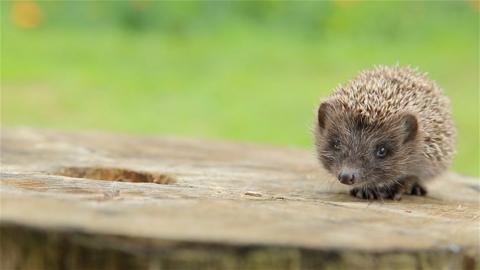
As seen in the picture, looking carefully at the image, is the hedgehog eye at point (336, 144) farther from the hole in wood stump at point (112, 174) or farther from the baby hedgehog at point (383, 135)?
the hole in wood stump at point (112, 174)

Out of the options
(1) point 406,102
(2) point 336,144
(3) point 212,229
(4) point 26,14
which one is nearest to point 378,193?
(2) point 336,144

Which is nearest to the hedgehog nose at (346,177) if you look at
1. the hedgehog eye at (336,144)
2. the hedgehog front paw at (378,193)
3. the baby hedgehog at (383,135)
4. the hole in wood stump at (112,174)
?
the baby hedgehog at (383,135)

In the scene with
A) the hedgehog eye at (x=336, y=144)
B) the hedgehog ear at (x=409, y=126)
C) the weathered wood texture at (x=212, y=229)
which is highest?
the hedgehog ear at (x=409, y=126)

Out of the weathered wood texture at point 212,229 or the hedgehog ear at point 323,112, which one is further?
the hedgehog ear at point 323,112

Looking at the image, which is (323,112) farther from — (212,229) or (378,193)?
(212,229)

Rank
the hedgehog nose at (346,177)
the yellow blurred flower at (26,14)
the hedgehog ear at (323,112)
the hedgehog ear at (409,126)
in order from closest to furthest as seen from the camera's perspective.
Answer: the hedgehog nose at (346,177) → the hedgehog ear at (409,126) → the hedgehog ear at (323,112) → the yellow blurred flower at (26,14)

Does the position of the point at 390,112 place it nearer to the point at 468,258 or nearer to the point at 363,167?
the point at 363,167

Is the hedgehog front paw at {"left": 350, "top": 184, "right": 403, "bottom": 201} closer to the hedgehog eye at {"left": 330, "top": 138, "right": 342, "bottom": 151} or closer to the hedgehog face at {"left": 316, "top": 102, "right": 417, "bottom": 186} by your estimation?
the hedgehog face at {"left": 316, "top": 102, "right": 417, "bottom": 186}

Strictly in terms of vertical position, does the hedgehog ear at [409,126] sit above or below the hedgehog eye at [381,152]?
above

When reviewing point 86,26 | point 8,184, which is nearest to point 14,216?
point 8,184
